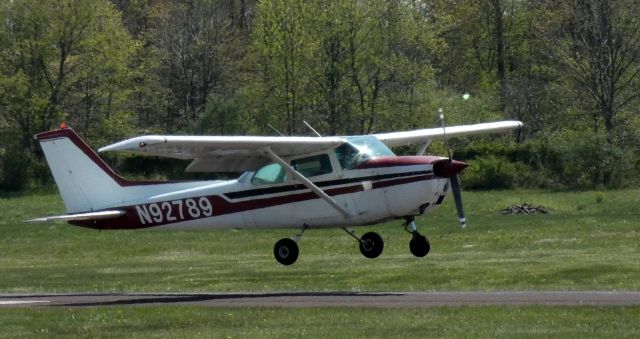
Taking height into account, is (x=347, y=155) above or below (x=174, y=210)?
above

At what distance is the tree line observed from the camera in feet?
178

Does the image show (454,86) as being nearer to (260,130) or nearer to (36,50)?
(260,130)

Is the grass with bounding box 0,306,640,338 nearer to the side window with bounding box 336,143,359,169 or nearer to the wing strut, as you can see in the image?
the wing strut

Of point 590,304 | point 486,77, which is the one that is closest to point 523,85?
point 486,77

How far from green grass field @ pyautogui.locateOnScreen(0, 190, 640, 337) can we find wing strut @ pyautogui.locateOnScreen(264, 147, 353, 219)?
9.99 feet

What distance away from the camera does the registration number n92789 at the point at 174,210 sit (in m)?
26.6

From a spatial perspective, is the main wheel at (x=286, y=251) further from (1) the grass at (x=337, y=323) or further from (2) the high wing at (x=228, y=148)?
(1) the grass at (x=337, y=323)

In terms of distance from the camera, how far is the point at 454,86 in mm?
72562

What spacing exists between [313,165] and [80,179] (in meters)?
5.11

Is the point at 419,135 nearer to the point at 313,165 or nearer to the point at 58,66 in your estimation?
the point at 313,165

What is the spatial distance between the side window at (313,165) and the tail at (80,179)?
3.97 metres

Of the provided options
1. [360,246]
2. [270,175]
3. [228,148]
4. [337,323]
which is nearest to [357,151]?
[270,175]

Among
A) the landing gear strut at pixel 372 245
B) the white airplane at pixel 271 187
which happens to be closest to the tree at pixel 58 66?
the white airplane at pixel 271 187

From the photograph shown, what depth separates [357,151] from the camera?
81.7 feet
